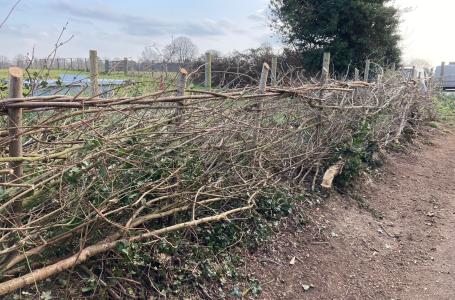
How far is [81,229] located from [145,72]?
170 cm

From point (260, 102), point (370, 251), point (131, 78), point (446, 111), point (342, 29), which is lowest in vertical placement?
point (370, 251)

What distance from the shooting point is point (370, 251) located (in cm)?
464

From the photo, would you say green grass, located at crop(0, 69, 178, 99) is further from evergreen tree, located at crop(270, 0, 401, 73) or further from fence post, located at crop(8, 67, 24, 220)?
evergreen tree, located at crop(270, 0, 401, 73)

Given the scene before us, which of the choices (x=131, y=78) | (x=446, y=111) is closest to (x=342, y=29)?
(x=446, y=111)

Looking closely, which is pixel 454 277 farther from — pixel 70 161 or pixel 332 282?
pixel 70 161

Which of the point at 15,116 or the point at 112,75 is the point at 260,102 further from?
the point at 15,116

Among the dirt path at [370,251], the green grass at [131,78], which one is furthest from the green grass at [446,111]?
the green grass at [131,78]

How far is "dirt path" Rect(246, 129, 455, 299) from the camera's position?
390 cm

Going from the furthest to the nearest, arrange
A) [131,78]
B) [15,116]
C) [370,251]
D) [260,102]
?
[260,102]
[370,251]
[131,78]
[15,116]

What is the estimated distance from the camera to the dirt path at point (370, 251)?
3.90 m

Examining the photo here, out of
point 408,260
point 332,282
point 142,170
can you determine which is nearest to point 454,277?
point 408,260

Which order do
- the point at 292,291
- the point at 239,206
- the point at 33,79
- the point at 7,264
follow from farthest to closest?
the point at 239,206, the point at 292,291, the point at 33,79, the point at 7,264

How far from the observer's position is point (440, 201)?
6.27 meters

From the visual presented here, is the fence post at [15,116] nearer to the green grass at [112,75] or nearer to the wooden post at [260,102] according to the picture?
the green grass at [112,75]
